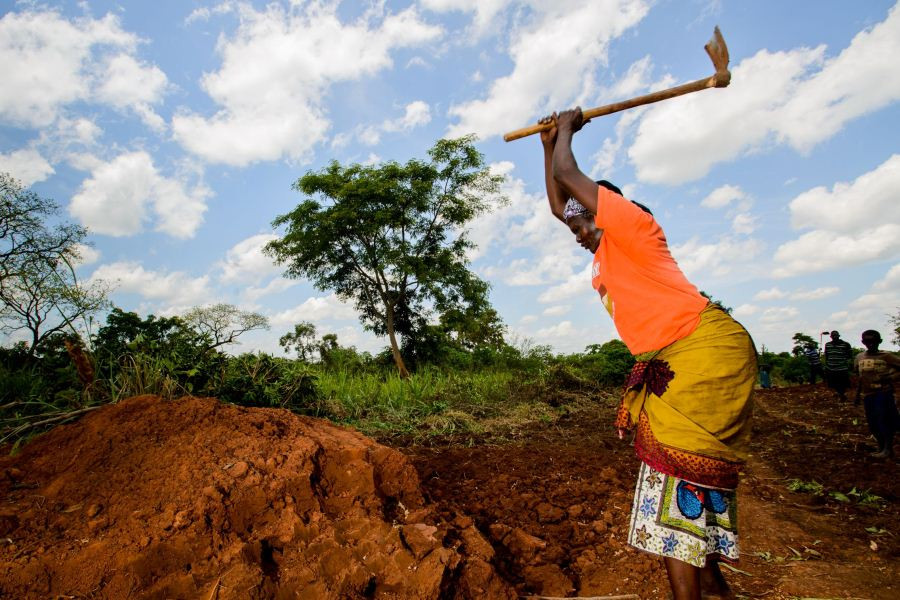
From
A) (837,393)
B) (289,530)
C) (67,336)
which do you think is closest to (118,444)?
(289,530)

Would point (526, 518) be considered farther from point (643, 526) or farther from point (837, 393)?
point (837, 393)

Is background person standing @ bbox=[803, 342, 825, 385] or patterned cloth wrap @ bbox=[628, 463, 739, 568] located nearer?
patterned cloth wrap @ bbox=[628, 463, 739, 568]

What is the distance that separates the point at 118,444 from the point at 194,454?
0.40 meters

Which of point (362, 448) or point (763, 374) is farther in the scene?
point (763, 374)

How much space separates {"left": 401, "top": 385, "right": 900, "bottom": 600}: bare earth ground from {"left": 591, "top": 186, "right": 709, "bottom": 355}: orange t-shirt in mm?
1196

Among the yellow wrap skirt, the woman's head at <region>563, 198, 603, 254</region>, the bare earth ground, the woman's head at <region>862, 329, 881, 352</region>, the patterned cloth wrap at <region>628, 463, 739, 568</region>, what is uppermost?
the woman's head at <region>563, 198, 603, 254</region>

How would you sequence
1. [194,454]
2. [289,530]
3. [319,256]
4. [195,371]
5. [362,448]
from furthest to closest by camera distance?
[319,256], [195,371], [362,448], [194,454], [289,530]

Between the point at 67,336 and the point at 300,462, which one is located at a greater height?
the point at 67,336

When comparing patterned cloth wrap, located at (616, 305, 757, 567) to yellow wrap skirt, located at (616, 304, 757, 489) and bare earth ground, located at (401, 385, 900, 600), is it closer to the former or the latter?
yellow wrap skirt, located at (616, 304, 757, 489)

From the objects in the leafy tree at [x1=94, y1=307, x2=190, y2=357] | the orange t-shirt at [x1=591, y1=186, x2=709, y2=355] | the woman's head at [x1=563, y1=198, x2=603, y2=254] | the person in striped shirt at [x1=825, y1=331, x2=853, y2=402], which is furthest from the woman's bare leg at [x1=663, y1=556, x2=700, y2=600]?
the person in striped shirt at [x1=825, y1=331, x2=853, y2=402]

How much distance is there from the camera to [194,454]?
2.24 meters

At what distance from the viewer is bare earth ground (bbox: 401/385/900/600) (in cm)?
241

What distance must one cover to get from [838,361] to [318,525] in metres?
11.0

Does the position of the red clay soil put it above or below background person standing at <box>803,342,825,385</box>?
below
